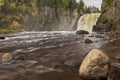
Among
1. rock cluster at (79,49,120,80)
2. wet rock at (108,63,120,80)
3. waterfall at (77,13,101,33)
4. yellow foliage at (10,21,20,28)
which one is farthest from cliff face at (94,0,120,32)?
wet rock at (108,63,120,80)

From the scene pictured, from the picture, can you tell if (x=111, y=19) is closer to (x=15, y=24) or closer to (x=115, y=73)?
(x=15, y=24)

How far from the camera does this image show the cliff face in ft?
218

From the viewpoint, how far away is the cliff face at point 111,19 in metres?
66.3

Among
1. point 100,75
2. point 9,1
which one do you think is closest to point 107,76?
point 100,75

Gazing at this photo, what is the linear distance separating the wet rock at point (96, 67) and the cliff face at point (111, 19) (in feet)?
169

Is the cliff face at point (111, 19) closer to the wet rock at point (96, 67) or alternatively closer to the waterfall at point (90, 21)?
the waterfall at point (90, 21)

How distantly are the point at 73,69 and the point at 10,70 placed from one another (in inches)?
173

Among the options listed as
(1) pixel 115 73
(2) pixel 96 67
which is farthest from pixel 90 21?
(1) pixel 115 73

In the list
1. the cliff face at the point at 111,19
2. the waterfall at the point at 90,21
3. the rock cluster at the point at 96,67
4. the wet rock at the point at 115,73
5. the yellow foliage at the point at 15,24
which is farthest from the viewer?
the yellow foliage at the point at 15,24

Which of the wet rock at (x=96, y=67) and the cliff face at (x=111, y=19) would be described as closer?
the wet rock at (x=96, y=67)

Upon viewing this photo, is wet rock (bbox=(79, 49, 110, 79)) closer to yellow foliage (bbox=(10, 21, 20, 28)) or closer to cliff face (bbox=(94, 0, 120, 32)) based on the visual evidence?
cliff face (bbox=(94, 0, 120, 32))

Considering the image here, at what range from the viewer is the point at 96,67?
42.2ft

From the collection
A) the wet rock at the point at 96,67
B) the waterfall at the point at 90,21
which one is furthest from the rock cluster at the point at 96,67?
the waterfall at the point at 90,21

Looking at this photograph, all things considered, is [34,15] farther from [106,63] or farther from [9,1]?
[106,63]
